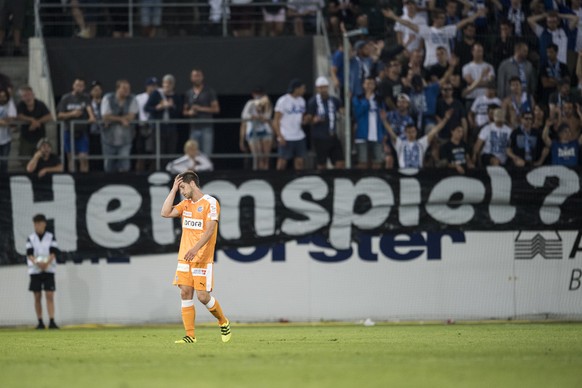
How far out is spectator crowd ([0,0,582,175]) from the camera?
23.5m

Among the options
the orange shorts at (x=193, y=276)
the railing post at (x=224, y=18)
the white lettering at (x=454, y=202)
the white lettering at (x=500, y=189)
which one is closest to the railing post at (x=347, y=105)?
the white lettering at (x=454, y=202)

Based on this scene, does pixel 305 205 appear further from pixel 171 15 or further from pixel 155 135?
pixel 171 15

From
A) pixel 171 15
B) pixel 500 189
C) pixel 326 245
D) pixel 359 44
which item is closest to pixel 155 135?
pixel 326 245

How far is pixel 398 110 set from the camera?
77.0 ft

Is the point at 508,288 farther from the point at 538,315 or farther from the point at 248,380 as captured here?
the point at 248,380

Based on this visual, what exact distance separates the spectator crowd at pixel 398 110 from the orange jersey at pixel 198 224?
7.04 metres

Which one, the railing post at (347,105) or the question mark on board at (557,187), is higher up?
the railing post at (347,105)

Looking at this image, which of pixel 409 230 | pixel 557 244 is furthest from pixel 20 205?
pixel 557 244

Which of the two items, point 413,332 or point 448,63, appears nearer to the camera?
point 413,332

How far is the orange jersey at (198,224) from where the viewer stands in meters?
16.0

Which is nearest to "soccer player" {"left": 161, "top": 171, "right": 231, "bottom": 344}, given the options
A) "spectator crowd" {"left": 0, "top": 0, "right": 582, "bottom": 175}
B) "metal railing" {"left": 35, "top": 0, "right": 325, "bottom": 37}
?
"spectator crowd" {"left": 0, "top": 0, "right": 582, "bottom": 175}

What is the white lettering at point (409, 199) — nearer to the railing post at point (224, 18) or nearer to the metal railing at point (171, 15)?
the metal railing at point (171, 15)

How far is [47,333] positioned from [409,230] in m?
7.64

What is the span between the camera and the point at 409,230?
76.8ft
